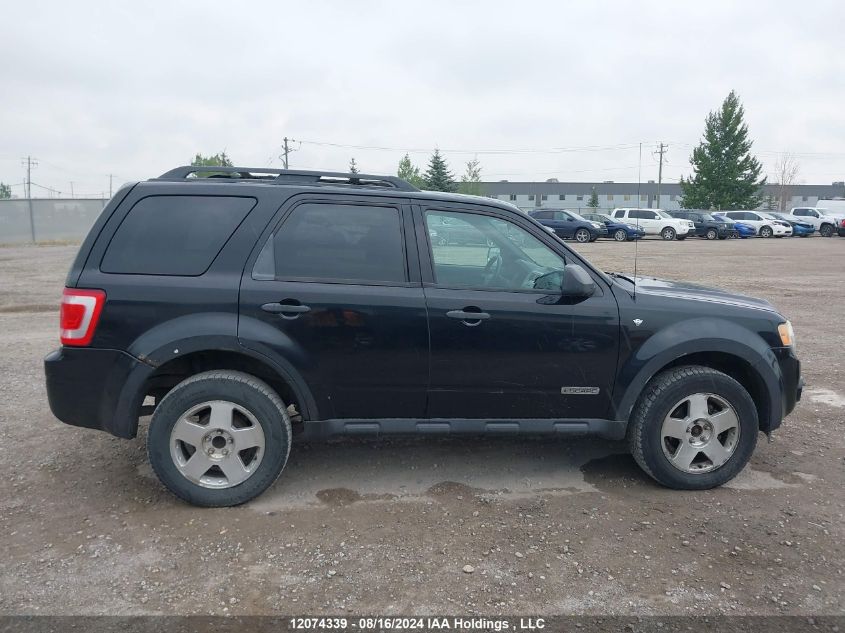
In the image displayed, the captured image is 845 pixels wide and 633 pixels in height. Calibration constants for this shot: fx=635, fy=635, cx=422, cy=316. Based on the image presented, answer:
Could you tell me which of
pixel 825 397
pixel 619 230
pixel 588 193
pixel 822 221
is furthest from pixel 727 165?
pixel 825 397

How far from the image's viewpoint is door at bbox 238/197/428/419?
3643mm

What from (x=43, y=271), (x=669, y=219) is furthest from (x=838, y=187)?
(x=43, y=271)

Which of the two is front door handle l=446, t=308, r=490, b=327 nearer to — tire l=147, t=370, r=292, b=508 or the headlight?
tire l=147, t=370, r=292, b=508

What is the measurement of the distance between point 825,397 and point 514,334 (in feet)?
12.7

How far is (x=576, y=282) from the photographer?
369 cm

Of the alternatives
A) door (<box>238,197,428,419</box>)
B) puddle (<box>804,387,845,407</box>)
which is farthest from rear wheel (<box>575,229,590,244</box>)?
door (<box>238,197,428,419</box>)

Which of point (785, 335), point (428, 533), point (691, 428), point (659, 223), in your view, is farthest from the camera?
point (659, 223)

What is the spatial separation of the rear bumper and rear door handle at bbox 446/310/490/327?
69.5 inches

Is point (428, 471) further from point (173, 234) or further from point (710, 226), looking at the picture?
point (710, 226)

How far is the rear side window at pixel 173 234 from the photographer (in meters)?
3.64

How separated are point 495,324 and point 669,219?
3342 centimetres

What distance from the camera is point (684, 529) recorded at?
350 centimetres

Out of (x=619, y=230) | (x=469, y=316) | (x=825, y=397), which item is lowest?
→ (x=825, y=397)

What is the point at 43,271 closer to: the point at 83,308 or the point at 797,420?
the point at 83,308
